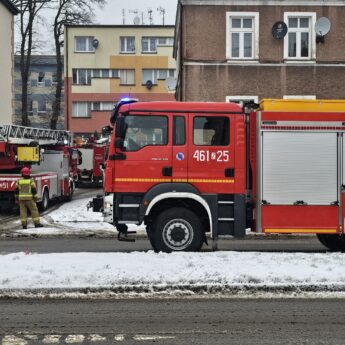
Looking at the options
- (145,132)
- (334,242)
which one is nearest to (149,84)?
(334,242)

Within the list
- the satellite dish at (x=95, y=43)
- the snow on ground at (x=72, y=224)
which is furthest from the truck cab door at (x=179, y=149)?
the satellite dish at (x=95, y=43)

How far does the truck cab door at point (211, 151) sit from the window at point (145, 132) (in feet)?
1.65

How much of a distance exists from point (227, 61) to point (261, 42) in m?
1.55

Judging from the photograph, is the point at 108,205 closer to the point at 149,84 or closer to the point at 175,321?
the point at 175,321

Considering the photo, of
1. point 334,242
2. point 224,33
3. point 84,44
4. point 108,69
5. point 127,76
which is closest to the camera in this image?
point 334,242

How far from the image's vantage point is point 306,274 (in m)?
8.31

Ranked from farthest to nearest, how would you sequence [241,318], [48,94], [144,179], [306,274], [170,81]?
[48,94] < [170,81] < [144,179] < [306,274] < [241,318]

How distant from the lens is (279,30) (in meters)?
23.7

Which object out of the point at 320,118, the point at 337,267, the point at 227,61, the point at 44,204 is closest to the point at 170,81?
the point at 227,61

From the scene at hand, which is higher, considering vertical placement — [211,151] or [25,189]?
[211,151]

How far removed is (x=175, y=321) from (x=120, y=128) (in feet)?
15.7

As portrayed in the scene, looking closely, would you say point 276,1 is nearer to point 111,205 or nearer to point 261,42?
point 261,42

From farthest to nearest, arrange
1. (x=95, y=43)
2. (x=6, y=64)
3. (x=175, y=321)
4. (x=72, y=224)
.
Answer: (x=95, y=43) → (x=6, y=64) → (x=72, y=224) → (x=175, y=321)

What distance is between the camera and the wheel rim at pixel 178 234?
35.1 feet
